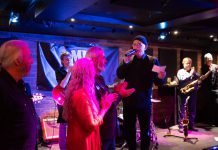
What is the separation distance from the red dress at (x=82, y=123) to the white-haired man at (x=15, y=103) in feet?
1.51

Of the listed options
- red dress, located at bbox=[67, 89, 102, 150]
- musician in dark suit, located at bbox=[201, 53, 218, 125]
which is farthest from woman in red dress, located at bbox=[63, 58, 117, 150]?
musician in dark suit, located at bbox=[201, 53, 218, 125]

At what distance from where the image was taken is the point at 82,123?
2221 millimetres

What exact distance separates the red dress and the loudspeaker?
319cm

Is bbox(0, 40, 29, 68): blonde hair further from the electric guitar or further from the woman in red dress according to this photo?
the electric guitar

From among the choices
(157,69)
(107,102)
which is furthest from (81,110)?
(157,69)

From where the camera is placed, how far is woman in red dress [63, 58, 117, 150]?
2209 mm

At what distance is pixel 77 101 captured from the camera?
2211 mm

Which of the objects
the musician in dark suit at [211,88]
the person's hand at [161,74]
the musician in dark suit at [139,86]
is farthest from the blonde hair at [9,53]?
the musician in dark suit at [211,88]

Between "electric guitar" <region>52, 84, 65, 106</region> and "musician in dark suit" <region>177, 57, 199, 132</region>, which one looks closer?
"electric guitar" <region>52, 84, 65, 106</region>

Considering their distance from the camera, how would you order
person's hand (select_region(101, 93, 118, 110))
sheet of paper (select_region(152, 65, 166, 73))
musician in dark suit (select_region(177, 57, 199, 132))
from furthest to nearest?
musician in dark suit (select_region(177, 57, 199, 132)), sheet of paper (select_region(152, 65, 166, 73)), person's hand (select_region(101, 93, 118, 110))

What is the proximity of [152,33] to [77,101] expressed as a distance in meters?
5.33

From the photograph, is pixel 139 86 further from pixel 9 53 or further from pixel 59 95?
pixel 9 53

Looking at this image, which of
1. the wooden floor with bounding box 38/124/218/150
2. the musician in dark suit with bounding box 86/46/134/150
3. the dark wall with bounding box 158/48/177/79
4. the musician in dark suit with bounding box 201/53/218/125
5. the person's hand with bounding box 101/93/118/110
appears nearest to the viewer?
the person's hand with bounding box 101/93/118/110

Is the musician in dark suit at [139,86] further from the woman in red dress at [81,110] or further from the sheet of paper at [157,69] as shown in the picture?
the woman in red dress at [81,110]
